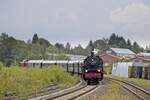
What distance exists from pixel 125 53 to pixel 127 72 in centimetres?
9048

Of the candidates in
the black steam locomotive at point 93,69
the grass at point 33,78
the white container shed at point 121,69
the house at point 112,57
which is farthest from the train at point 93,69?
the house at point 112,57

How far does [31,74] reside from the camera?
41.1 meters

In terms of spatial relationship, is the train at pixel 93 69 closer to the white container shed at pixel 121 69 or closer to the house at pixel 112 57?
the white container shed at pixel 121 69

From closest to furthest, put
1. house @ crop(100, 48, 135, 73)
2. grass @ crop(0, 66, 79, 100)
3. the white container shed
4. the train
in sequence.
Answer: grass @ crop(0, 66, 79, 100) → the train → the white container shed → house @ crop(100, 48, 135, 73)

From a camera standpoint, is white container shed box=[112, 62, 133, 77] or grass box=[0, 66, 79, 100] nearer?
grass box=[0, 66, 79, 100]

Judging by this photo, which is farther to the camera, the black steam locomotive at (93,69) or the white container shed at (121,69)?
the white container shed at (121,69)

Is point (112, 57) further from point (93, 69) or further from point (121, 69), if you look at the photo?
point (93, 69)

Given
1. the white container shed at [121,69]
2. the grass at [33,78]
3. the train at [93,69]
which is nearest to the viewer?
the grass at [33,78]

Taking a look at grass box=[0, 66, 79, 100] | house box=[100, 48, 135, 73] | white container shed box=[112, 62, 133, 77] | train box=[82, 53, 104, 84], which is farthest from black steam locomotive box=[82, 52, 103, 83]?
house box=[100, 48, 135, 73]

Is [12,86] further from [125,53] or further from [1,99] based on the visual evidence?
[125,53]

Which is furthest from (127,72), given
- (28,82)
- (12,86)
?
(12,86)

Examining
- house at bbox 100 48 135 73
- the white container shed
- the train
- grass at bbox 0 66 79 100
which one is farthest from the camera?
house at bbox 100 48 135 73

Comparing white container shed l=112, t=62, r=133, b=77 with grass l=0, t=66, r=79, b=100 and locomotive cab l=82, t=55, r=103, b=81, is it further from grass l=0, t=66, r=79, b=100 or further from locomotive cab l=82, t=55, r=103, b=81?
locomotive cab l=82, t=55, r=103, b=81

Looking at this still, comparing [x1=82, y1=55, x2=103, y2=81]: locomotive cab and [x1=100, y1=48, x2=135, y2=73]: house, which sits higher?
[x1=100, y1=48, x2=135, y2=73]: house
